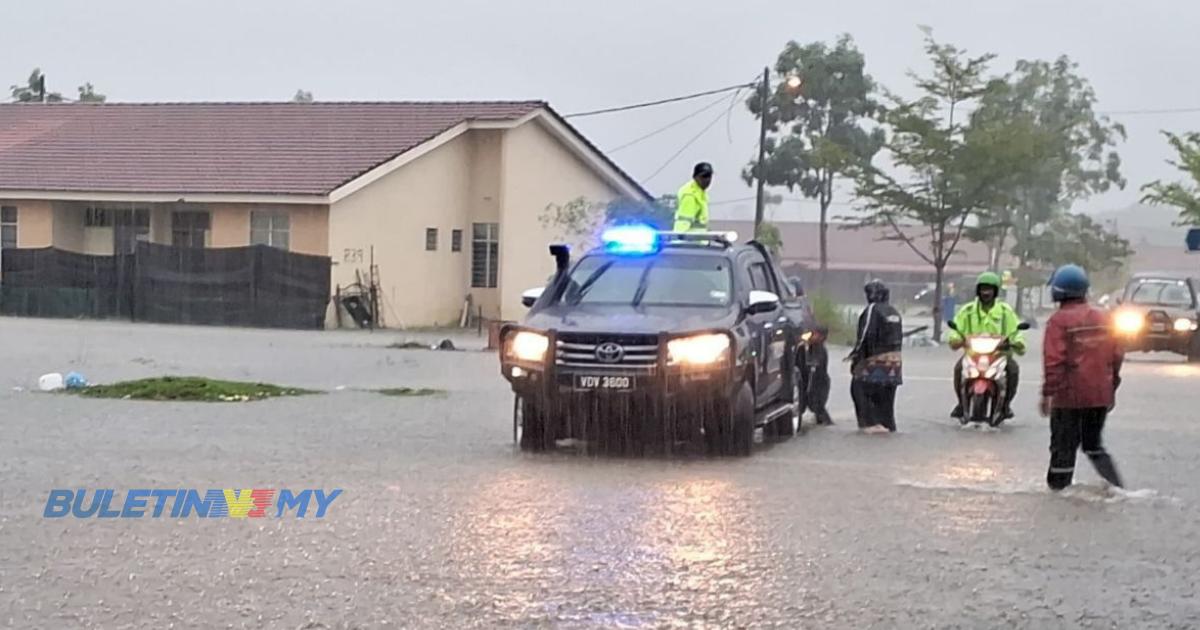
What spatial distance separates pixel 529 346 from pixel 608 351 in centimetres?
67

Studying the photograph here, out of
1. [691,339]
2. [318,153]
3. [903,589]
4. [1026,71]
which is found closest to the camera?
[903,589]

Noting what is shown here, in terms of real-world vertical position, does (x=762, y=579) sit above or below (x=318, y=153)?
below

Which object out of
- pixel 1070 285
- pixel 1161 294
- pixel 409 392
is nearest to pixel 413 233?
pixel 1161 294

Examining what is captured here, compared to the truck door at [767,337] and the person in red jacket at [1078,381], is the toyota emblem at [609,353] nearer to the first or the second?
the truck door at [767,337]

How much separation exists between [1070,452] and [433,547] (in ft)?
15.4

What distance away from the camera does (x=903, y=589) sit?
7859mm

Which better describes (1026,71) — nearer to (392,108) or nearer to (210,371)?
(392,108)

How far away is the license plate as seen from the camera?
41.0 ft

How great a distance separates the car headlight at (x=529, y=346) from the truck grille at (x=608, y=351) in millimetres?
137

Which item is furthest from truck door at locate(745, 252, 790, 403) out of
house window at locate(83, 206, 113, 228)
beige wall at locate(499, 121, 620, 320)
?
house window at locate(83, 206, 113, 228)

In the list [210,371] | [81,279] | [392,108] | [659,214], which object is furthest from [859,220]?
[210,371]

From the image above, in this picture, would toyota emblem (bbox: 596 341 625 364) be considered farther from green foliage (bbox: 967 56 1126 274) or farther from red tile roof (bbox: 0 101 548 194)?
green foliage (bbox: 967 56 1126 274)

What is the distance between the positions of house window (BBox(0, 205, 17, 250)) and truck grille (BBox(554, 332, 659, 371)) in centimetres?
2962

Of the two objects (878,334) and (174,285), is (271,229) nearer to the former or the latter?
(174,285)
